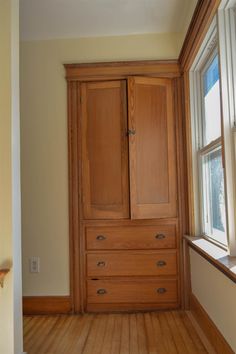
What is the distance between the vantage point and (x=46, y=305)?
8.95 ft

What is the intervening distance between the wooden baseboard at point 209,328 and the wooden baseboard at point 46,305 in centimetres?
101

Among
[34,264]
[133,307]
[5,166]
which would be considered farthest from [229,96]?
[34,264]

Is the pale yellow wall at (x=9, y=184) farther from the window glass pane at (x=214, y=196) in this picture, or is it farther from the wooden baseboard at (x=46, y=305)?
the window glass pane at (x=214, y=196)

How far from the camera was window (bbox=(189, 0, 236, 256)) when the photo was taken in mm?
1772

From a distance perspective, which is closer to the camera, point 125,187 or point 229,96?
point 229,96

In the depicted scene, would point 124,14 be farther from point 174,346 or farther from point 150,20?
point 174,346

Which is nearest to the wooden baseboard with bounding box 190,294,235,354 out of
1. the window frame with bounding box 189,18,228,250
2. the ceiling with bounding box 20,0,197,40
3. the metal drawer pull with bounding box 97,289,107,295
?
the window frame with bounding box 189,18,228,250

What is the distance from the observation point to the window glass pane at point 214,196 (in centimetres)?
213

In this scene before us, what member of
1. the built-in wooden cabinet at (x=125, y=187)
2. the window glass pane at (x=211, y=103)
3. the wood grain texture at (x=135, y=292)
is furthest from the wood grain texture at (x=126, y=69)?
the wood grain texture at (x=135, y=292)

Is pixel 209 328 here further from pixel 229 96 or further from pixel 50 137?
pixel 50 137

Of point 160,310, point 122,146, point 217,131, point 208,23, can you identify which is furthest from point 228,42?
point 160,310

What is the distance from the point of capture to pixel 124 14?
2.54 metres

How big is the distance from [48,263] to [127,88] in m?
1.63

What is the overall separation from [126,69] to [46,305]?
2.11 m
